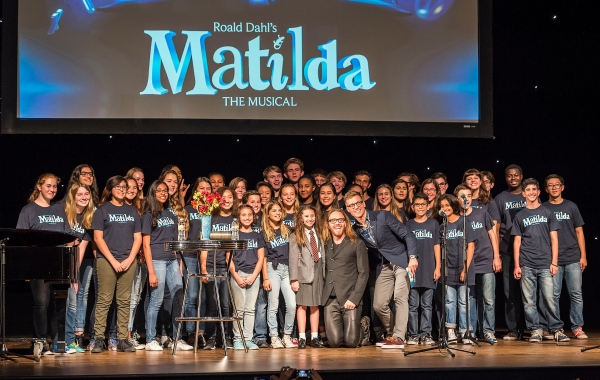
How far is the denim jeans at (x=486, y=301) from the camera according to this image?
23.3 feet

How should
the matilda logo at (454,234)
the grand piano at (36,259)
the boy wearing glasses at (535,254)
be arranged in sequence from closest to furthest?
the grand piano at (36,259) < the matilda logo at (454,234) < the boy wearing glasses at (535,254)

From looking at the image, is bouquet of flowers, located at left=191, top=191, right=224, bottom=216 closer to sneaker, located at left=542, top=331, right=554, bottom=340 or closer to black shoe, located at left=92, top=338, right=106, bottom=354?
black shoe, located at left=92, top=338, right=106, bottom=354

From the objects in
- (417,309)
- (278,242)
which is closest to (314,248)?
(278,242)

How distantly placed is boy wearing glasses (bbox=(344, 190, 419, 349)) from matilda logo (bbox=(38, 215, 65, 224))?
2.16 meters

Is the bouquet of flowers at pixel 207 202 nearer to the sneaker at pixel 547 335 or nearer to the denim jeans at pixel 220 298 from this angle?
the denim jeans at pixel 220 298

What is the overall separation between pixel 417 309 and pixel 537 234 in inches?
47.5

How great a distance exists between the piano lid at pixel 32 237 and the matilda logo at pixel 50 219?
2.25 feet

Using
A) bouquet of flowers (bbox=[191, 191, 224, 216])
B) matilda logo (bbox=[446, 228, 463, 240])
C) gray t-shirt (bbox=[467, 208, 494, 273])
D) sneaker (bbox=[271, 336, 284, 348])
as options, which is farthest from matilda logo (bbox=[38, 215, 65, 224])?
gray t-shirt (bbox=[467, 208, 494, 273])

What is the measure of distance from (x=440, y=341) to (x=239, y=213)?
1.82 meters

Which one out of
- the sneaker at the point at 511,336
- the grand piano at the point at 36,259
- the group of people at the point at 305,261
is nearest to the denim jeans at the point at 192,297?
the group of people at the point at 305,261

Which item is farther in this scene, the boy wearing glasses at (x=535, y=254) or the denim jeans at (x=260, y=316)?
the boy wearing glasses at (x=535, y=254)

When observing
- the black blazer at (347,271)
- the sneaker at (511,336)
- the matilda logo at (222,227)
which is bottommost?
the sneaker at (511,336)

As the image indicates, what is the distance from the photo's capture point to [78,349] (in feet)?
21.1

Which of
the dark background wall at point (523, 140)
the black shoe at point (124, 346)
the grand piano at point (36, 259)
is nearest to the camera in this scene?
the grand piano at point (36, 259)
